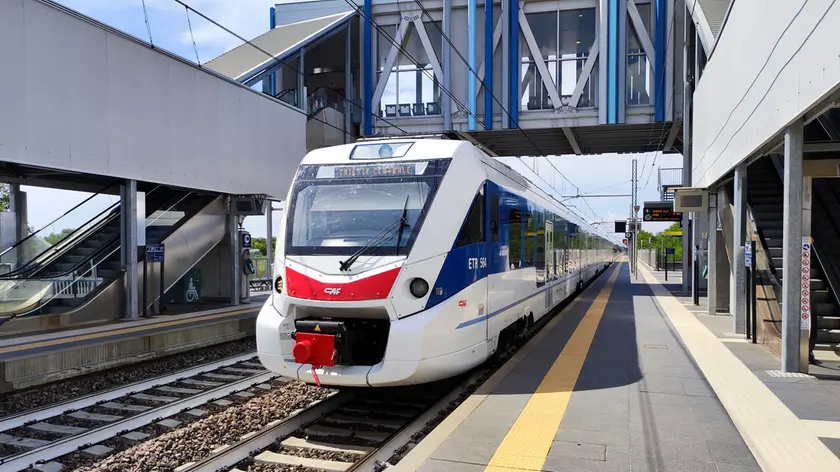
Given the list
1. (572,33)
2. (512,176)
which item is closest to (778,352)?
(512,176)

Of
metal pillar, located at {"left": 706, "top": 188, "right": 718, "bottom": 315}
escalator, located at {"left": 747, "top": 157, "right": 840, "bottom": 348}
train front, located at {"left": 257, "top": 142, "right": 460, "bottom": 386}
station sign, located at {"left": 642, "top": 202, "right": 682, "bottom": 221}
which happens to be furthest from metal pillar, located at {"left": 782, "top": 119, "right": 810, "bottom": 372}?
station sign, located at {"left": 642, "top": 202, "right": 682, "bottom": 221}

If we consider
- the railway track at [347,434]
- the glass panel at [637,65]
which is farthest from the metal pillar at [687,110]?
the railway track at [347,434]

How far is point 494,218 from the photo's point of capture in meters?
8.14

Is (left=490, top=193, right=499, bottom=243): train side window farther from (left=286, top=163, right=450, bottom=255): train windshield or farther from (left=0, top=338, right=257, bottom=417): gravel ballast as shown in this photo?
(left=0, top=338, right=257, bottom=417): gravel ballast

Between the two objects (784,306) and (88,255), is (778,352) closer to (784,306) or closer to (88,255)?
(784,306)

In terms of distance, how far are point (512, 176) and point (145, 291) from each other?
9.47m

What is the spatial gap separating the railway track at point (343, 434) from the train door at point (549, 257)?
5198mm

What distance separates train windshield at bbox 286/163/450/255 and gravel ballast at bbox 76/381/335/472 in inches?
71.5

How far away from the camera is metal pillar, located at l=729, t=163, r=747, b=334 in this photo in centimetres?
1080

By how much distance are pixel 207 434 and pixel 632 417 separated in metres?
4.15

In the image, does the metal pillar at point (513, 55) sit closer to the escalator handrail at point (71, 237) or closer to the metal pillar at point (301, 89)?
the metal pillar at point (301, 89)

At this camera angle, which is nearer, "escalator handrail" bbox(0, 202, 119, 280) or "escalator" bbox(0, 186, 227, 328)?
"escalator" bbox(0, 186, 227, 328)

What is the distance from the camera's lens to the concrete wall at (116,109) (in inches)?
439

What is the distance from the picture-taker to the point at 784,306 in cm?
778
